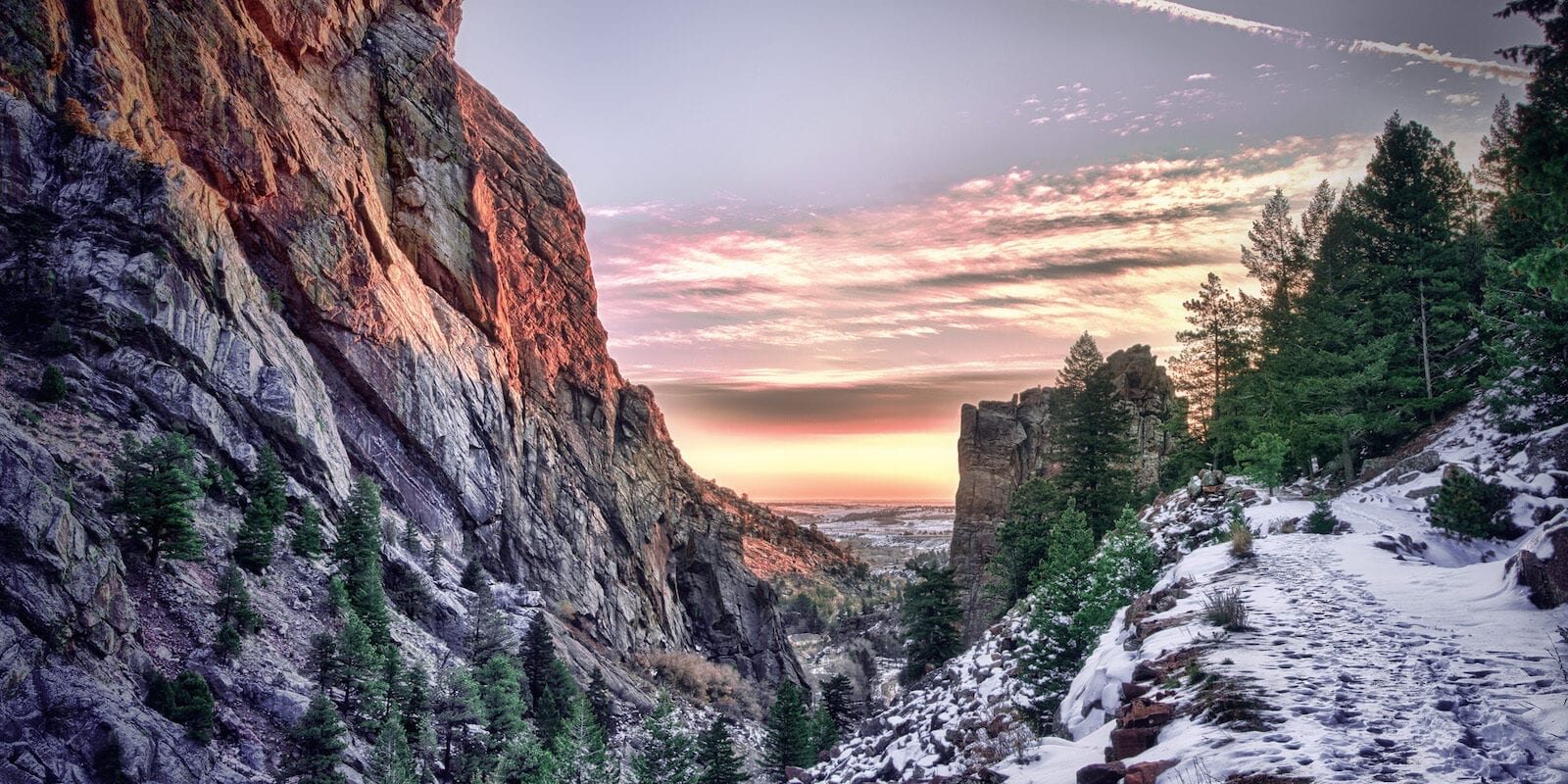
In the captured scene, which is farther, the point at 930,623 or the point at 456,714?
the point at 930,623

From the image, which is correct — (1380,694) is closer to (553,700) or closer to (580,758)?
(580,758)

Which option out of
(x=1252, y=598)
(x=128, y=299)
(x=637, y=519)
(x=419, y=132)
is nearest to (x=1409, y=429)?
(x=1252, y=598)

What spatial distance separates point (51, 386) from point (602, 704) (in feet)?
86.4

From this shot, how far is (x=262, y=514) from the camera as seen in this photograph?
80.0 feet

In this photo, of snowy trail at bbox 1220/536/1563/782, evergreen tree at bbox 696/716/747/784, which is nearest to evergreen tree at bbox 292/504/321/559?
evergreen tree at bbox 696/716/747/784

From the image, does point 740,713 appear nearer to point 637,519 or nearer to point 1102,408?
point 637,519

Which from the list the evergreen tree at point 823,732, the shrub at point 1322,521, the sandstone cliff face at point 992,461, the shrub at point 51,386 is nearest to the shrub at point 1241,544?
the shrub at point 1322,521

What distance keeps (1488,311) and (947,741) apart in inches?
1039

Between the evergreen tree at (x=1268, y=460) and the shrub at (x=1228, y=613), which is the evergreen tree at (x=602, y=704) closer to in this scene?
the evergreen tree at (x=1268, y=460)

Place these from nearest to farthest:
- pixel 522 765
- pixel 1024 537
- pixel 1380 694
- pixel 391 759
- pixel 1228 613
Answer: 1. pixel 1380 694
2. pixel 1228 613
3. pixel 391 759
4. pixel 522 765
5. pixel 1024 537

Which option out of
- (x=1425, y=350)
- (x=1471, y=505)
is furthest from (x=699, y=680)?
(x=1471, y=505)

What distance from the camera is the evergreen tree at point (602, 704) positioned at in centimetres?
3600

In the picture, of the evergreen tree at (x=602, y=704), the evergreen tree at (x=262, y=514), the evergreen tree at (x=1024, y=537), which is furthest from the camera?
the evergreen tree at (x=602, y=704)

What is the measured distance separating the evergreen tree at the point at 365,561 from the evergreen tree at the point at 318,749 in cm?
777
